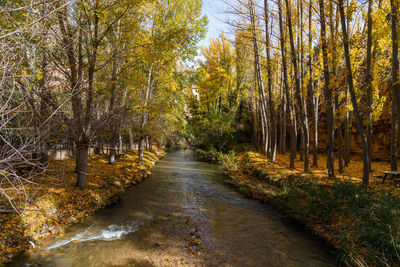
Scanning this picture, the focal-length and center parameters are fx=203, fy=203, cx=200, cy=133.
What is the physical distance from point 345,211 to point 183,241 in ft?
15.4

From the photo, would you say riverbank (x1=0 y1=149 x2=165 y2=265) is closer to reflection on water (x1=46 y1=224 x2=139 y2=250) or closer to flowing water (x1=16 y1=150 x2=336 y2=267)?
flowing water (x1=16 y1=150 x2=336 y2=267)

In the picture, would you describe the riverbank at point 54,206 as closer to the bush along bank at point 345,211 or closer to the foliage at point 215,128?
the bush along bank at point 345,211

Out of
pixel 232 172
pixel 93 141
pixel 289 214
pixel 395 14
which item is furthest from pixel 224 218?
pixel 395 14

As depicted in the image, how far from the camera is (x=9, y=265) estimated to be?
4164 millimetres

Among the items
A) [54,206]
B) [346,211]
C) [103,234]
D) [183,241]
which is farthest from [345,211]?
[54,206]

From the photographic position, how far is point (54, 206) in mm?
5727

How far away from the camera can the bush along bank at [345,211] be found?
14.0 feet

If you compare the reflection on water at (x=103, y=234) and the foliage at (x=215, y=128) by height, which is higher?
the foliage at (x=215, y=128)

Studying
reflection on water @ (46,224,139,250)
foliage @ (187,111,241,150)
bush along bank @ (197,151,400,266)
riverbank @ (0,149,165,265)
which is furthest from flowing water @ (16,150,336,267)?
foliage @ (187,111,241,150)

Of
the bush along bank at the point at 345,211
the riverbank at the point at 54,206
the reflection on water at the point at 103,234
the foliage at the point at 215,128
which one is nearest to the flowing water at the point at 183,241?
the reflection on water at the point at 103,234

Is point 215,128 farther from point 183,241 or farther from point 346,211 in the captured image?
point 183,241

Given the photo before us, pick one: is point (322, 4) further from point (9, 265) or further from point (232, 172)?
point (9, 265)

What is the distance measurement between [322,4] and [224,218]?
27.8 feet

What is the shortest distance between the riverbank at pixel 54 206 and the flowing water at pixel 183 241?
1.00 ft
